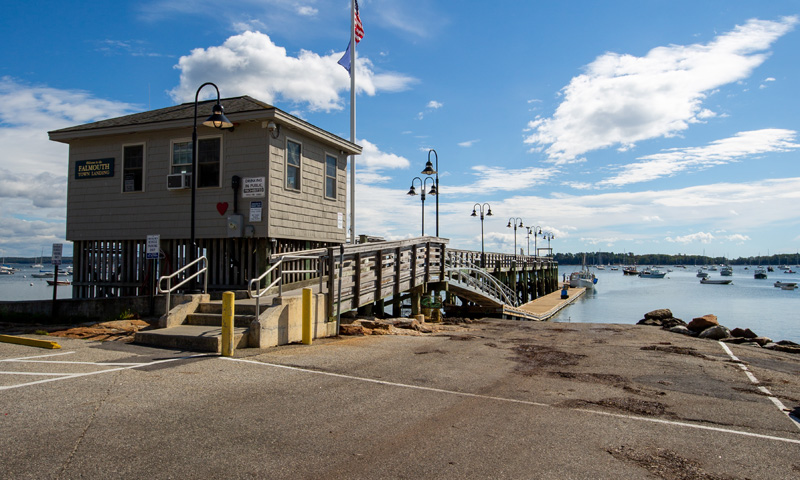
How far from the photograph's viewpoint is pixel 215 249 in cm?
1452

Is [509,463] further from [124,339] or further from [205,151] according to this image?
[205,151]

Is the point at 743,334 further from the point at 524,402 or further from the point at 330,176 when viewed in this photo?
the point at 330,176

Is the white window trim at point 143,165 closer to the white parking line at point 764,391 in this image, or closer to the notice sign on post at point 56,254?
the notice sign on post at point 56,254

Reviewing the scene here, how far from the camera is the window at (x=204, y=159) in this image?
14.5 m

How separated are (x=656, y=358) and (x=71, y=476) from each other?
405 inches

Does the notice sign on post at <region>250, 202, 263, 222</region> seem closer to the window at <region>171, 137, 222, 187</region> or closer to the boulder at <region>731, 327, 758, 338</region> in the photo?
the window at <region>171, 137, 222, 187</region>

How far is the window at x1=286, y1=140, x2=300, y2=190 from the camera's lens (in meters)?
14.6

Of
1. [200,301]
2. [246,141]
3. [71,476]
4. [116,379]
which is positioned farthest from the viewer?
[246,141]

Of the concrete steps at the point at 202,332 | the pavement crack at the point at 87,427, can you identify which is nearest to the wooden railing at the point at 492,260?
the concrete steps at the point at 202,332

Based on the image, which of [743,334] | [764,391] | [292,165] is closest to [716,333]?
[743,334]

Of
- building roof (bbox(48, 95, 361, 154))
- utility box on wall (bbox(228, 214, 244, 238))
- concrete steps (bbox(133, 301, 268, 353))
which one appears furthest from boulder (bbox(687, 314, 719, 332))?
utility box on wall (bbox(228, 214, 244, 238))

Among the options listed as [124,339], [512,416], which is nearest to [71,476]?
[512,416]

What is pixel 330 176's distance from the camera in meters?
16.9

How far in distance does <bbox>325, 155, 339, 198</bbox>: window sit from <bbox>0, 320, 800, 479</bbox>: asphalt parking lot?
7.69 meters
